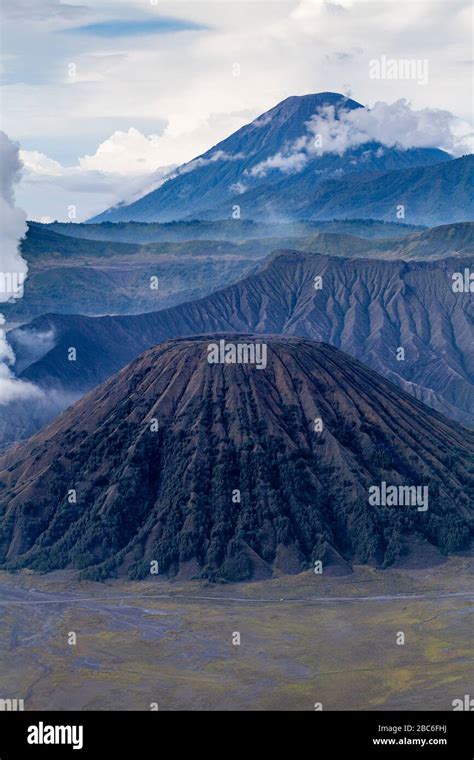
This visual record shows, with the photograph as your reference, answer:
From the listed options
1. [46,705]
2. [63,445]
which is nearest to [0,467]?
[63,445]

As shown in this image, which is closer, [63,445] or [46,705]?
[46,705]

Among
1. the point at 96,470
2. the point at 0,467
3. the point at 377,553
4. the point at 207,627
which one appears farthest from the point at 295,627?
the point at 0,467

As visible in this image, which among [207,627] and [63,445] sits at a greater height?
[63,445]

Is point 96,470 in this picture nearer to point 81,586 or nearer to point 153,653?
point 81,586
